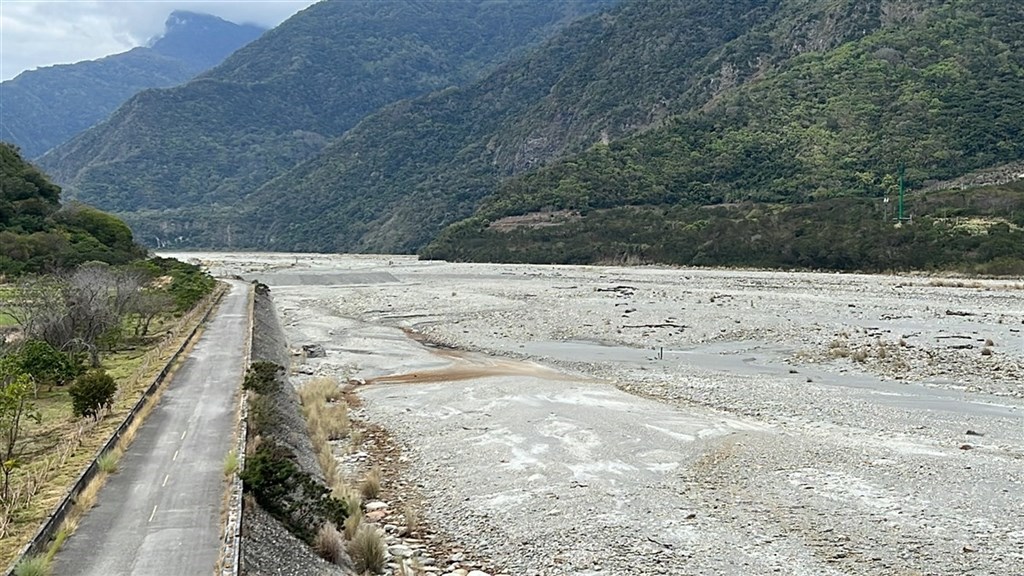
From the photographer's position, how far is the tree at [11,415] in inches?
499

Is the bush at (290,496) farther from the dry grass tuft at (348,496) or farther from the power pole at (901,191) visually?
the power pole at (901,191)

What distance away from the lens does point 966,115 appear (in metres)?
82.2

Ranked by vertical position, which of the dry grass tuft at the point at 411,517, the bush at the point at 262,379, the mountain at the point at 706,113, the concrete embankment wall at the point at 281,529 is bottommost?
the dry grass tuft at the point at 411,517

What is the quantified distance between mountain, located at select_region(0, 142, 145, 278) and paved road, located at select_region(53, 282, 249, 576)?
31420mm

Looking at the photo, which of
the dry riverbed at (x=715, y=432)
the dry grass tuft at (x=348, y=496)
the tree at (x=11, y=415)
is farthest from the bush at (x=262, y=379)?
the dry grass tuft at (x=348, y=496)

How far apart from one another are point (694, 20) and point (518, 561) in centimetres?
15130

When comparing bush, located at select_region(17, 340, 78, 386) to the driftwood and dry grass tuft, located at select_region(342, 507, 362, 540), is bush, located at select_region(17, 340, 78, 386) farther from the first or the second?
the driftwood

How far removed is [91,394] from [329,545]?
28.1ft

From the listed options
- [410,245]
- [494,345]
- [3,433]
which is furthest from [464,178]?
[3,433]

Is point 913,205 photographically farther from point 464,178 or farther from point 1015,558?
point 464,178

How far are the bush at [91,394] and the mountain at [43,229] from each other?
30.2 m

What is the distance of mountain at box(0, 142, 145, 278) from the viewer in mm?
45938

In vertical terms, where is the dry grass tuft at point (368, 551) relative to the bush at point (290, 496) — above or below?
below

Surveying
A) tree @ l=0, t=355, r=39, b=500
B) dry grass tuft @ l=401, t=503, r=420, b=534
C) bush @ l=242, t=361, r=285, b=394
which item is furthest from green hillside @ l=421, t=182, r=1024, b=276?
tree @ l=0, t=355, r=39, b=500
